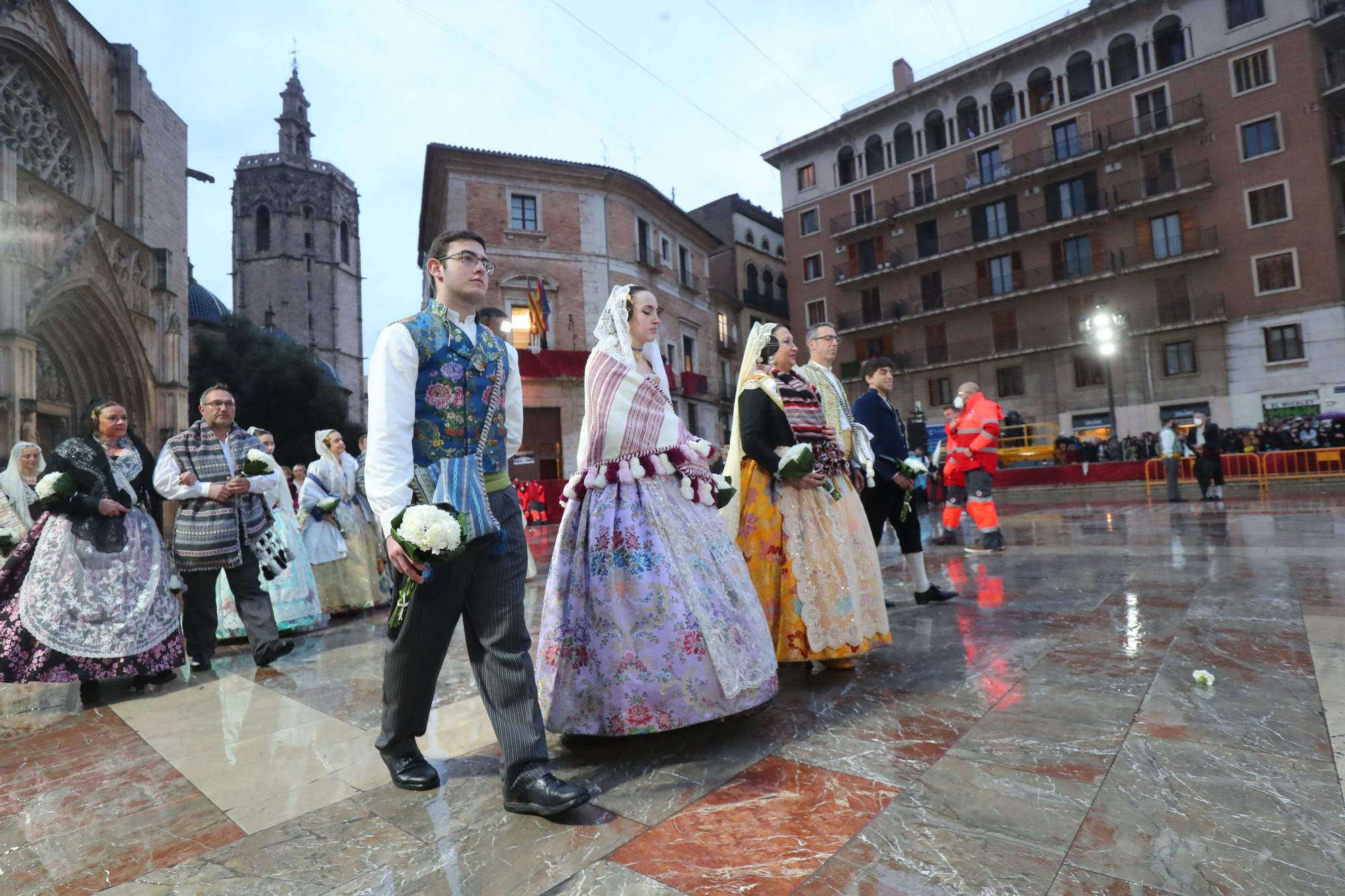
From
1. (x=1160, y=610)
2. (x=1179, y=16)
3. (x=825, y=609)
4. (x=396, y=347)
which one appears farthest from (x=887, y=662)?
(x=1179, y=16)

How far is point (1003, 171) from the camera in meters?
30.7

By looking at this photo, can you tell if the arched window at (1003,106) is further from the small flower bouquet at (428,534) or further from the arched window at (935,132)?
the small flower bouquet at (428,534)

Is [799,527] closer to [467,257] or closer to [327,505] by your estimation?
[467,257]

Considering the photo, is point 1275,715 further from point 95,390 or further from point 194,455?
point 95,390

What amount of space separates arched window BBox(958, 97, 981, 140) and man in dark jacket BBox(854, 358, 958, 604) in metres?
31.3

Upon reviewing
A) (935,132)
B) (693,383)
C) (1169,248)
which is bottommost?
(693,383)

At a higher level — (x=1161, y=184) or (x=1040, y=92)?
(x=1040, y=92)

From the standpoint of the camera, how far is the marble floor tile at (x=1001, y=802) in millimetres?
1938

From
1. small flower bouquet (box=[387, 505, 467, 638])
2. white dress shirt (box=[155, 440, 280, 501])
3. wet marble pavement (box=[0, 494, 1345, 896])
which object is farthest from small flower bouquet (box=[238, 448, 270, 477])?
small flower bouquet (box=[387, 505, 467, 638])

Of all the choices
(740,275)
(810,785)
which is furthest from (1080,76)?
(810,785)

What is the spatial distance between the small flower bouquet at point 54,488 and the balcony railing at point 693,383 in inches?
992

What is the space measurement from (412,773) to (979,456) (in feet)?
23.1

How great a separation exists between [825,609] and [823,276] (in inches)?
1364

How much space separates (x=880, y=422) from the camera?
558 centimetres
